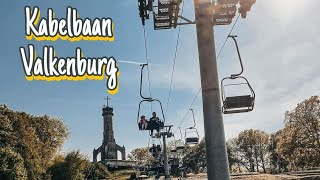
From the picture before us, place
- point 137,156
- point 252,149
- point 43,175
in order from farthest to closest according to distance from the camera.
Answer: point 137,156, point 252,149, point 43,175

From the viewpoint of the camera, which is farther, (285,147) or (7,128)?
(285,147)

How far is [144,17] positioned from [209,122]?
4255 millimetres

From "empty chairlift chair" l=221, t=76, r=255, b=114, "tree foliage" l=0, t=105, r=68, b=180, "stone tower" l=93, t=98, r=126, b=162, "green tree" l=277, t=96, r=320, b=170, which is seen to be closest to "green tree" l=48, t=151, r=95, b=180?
"tree foliage" l=0, t=105, r=68, b=180

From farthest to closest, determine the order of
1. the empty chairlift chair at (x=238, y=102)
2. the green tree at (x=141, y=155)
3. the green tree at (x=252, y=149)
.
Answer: the green tree at (x=141, y=155) → the green tree at (x=252, y=149) → the empty chairlift chair at (x=238, y=102)

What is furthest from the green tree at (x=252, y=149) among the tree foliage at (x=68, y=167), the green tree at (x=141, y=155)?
the tree foliage at (x=68, y=167)

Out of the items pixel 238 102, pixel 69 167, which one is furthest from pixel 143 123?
pixel 69 167

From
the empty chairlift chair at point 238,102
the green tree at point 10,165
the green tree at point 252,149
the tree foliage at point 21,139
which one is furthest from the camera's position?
the green tree at point 252,149

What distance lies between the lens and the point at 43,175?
52344mm

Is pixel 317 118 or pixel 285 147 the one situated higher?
pixel 317 118

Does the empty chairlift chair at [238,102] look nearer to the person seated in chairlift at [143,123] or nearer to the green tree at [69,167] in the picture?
the person seated in chairlift at [143,123]

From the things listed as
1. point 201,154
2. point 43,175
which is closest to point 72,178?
point 43,175

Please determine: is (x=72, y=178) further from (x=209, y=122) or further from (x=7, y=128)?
(x=209, y=122)

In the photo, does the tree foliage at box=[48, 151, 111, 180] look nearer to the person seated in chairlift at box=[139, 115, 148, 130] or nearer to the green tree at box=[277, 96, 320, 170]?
the green tree at box=[277, 96, 320, 170]

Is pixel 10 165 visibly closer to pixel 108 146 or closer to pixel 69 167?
pixel 69 167
